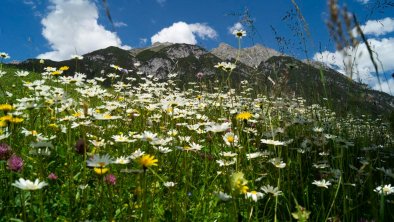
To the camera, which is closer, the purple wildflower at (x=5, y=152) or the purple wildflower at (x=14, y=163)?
the purple wildflower at (x=14, y=163)

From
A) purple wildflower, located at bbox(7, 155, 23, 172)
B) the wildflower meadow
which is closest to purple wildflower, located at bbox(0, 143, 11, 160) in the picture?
the wildflower meadow

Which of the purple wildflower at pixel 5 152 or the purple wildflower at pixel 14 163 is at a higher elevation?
the purple wildflower at pixel 5 152

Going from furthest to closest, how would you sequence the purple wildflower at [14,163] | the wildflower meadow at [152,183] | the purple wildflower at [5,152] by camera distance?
1. the purple wildflower at [5,152]
2. the purple wildflower at [14,163]
3. the wildflower meadow at [152,183]


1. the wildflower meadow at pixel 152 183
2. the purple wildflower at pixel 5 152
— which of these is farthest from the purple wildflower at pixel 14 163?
the purple wildflower at pixel 5 152

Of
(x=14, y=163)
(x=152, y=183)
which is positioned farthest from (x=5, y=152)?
(x=152, y=183)

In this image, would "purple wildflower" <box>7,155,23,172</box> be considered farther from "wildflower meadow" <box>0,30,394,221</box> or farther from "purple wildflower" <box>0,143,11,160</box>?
"purple wildflower" <box>0,143,11,160</box>

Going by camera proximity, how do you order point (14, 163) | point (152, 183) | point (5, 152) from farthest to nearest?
1. point (152, 183)
2. point (5, 152)
3. point (14, 163)

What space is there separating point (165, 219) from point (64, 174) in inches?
38.7

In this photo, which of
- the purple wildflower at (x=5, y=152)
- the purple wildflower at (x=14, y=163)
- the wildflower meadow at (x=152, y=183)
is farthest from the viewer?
the purple wildflower at (x=5, y=152)

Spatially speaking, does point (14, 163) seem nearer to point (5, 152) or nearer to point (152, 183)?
point (5, 152)

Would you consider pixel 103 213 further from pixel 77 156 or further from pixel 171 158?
pixel 171 158

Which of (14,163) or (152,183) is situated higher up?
(14,163)

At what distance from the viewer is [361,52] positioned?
1.82 m

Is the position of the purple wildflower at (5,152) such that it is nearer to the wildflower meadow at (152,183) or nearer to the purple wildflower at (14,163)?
the wildflower meadow at (152,183)
